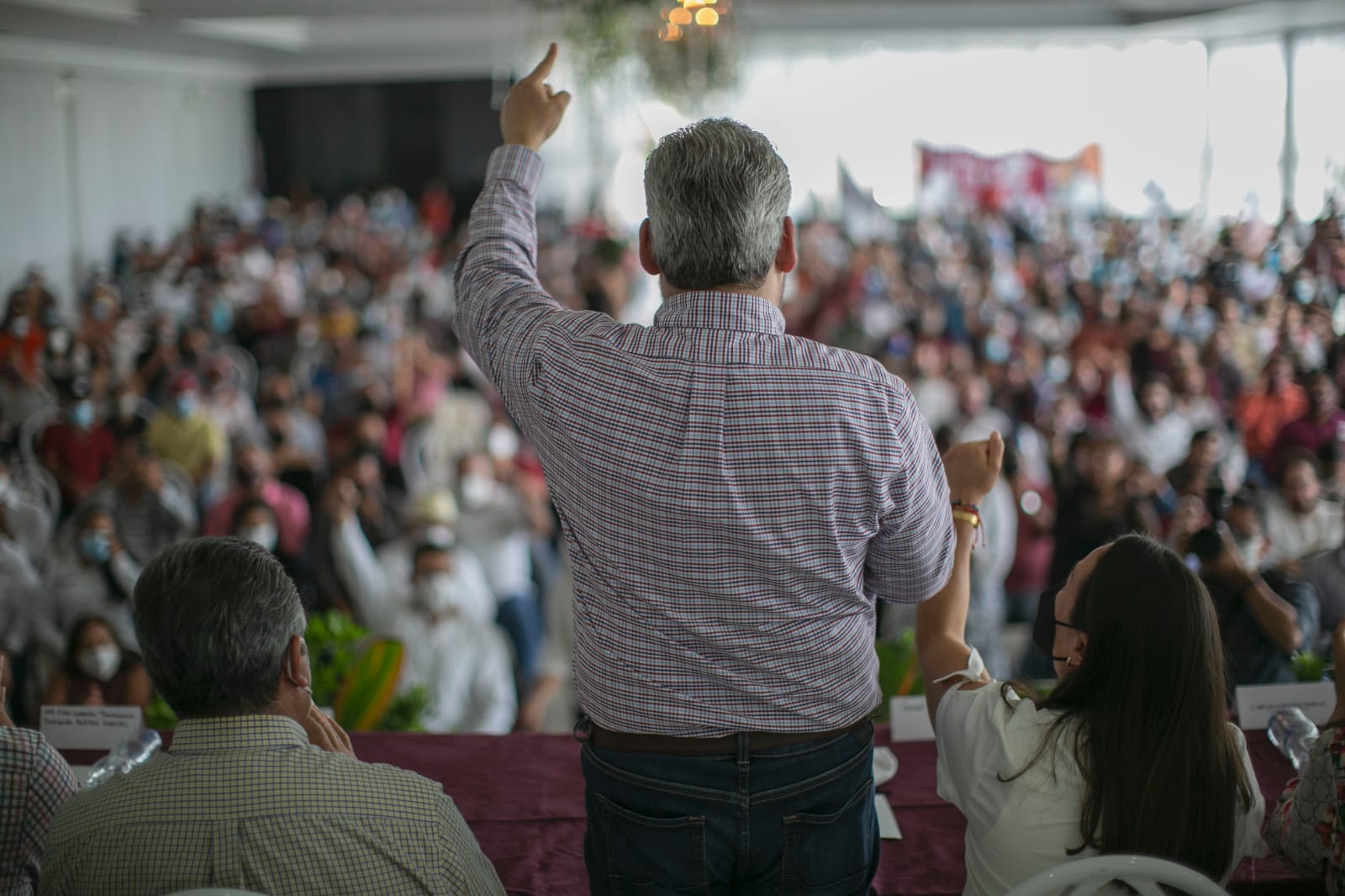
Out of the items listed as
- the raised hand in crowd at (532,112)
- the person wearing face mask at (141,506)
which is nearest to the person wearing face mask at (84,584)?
the person wearing face mask at (141,506)

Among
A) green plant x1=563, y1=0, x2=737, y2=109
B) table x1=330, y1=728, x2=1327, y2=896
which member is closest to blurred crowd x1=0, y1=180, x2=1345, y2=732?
table x1=330, y1=728, x2=1327, y2=896

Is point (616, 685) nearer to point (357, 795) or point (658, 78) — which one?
point (357, 795)

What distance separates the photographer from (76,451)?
5.11m

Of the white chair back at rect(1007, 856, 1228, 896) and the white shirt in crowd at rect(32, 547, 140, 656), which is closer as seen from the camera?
the white chair back at rect(1007, 856, 1228, 896)

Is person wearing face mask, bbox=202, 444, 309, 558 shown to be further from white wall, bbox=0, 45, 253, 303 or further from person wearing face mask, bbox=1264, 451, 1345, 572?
white wall, bbox=0, 45, 253, 303

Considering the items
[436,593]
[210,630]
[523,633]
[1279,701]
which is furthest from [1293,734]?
[523,633]

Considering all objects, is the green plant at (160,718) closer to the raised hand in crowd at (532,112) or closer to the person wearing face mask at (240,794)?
the person wearing face mask at (240,794)

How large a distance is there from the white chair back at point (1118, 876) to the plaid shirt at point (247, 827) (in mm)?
555

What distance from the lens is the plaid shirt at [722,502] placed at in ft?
3.28

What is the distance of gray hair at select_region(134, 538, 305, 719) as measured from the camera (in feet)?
3.53

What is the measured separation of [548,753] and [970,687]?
799 millimetres

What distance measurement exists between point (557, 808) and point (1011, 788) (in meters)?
0.70

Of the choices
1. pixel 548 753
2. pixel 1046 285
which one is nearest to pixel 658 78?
pixel 1046 285

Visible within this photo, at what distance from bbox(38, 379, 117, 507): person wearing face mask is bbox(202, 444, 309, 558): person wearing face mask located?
887mm
